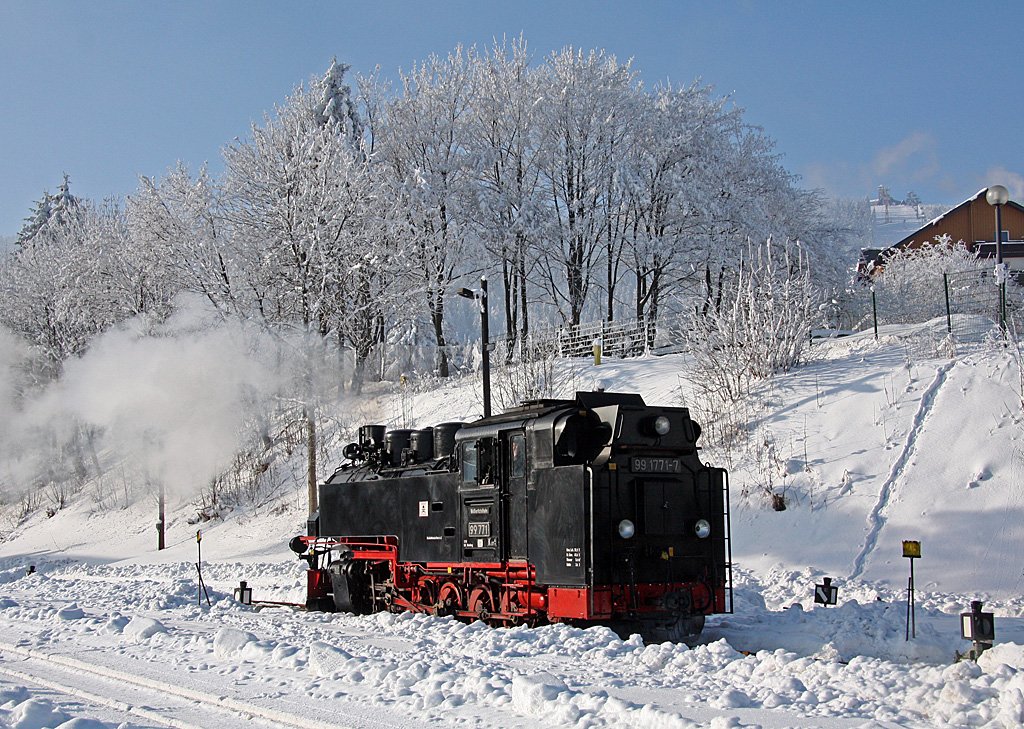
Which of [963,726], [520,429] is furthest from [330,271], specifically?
[963,726]

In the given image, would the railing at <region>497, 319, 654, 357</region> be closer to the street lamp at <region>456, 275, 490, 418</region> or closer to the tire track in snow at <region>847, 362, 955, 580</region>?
the street lamp at <region>456, 275, 490, 418</region>

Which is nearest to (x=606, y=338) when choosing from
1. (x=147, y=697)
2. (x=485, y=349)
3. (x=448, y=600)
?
(x=485, y=349)

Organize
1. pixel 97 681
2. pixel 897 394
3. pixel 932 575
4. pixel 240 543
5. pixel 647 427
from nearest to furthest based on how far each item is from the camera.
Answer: pixel 97 681
pixel 647 427
pixel 932 575
pixel 897 394
pixel 240 543

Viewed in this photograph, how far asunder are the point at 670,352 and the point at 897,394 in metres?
12.6

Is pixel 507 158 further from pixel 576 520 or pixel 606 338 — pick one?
pixel 576 520

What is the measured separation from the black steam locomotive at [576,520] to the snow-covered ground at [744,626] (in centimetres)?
69

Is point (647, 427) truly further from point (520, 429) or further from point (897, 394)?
point (897, 394)

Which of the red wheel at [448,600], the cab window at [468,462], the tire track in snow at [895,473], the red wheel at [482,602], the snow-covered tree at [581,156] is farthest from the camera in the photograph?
the snow-covered tree at [581,156]

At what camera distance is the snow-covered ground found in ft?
24.9

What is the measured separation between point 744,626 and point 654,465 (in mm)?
2509

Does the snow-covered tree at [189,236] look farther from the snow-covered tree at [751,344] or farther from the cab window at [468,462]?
the cab window at [468,462]

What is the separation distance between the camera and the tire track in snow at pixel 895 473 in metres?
17.8

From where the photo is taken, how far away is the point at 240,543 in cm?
2931

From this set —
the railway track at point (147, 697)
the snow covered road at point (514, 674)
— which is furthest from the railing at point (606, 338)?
the railway track at point (147, 697)
